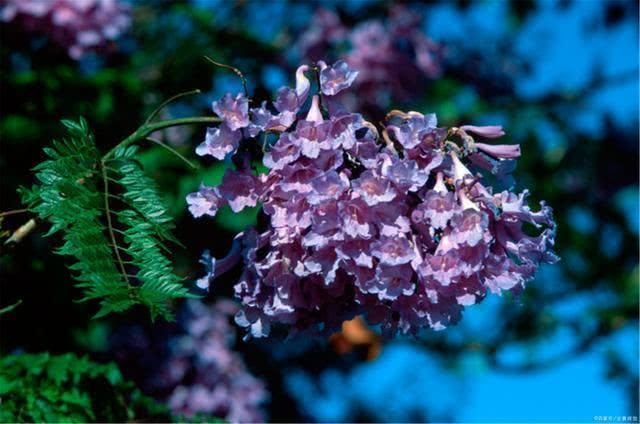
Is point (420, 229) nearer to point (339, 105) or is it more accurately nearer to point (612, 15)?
point (339, 105)

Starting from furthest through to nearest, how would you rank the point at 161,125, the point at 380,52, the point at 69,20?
the point at 380,52, the point at 69,20, the point at 161,125

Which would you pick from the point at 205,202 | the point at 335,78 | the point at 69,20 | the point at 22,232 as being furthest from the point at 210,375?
the point at 335,78

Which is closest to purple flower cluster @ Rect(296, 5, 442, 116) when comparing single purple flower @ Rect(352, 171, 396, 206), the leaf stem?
the leaf stem

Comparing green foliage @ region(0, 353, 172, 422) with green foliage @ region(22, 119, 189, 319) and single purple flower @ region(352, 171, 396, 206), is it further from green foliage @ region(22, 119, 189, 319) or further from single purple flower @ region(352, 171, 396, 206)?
single purple flower @ region(352, 171, 396, 206)

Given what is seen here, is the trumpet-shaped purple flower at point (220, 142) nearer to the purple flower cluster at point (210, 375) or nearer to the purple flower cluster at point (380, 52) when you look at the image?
the purple flower cluster at point (210, 375)

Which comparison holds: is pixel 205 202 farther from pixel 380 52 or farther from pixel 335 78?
pixel 380 52

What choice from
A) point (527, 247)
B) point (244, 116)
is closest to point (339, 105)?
point (244, 116)
